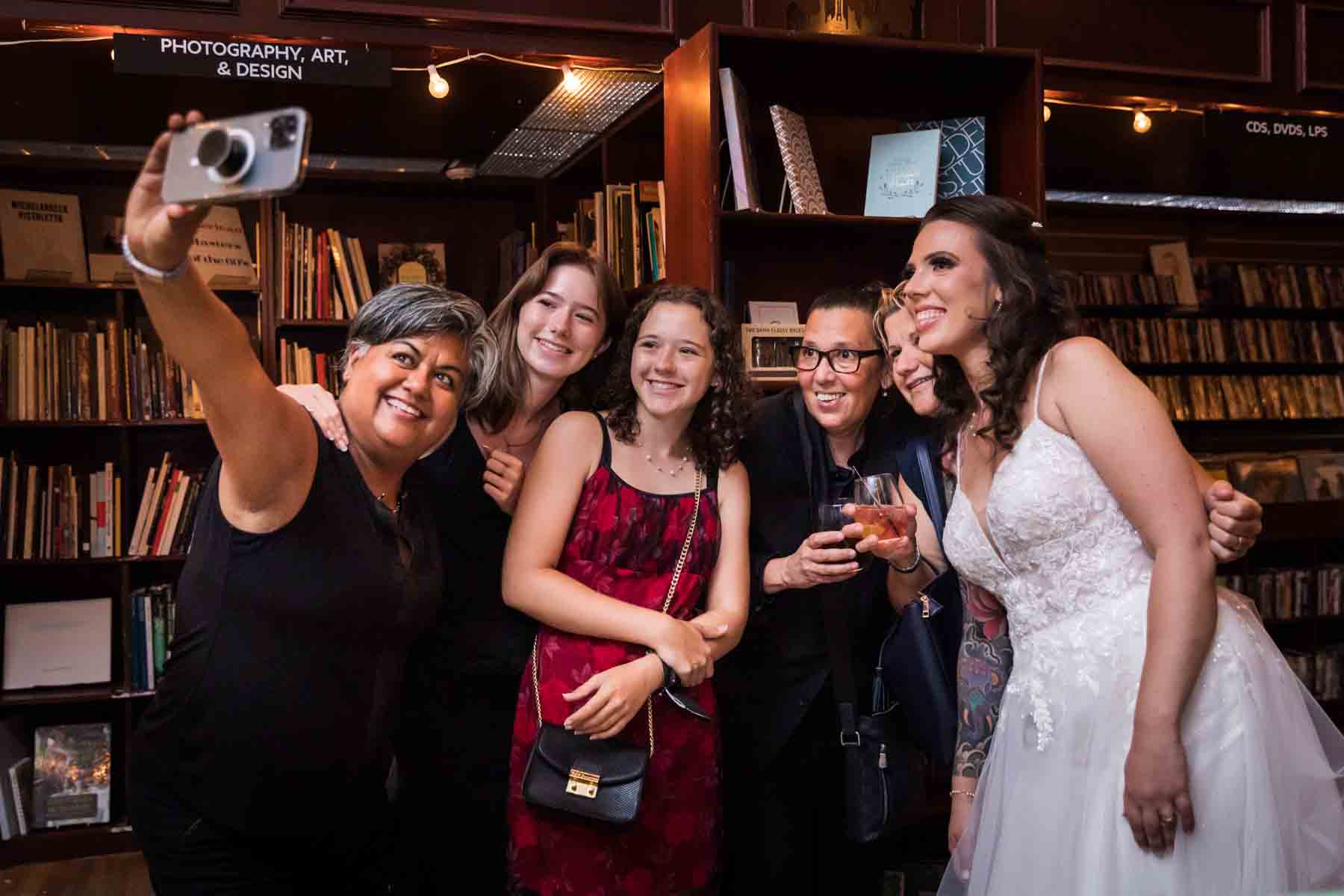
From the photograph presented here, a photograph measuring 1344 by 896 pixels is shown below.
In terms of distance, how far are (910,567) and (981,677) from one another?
0.79 feet

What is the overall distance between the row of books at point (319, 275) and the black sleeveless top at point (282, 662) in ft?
10.7

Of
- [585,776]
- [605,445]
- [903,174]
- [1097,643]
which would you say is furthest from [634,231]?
[1097,643]

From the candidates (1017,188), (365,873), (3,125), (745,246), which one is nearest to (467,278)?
(3,125)

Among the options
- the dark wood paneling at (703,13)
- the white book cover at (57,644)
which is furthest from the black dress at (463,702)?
the white book cover at (57,644)

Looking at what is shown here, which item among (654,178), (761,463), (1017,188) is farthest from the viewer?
(654,178)

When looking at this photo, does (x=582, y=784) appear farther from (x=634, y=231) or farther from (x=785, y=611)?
(x=634, y=231)

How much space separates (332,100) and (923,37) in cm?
203

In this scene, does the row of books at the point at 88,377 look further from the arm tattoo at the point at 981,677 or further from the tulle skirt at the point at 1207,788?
the tulle skirt at the point at 1207,788

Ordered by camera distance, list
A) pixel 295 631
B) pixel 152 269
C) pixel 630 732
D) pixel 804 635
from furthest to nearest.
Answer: pixel 804 635 < pixel 630 732 < pixel 295 631 < pixel 152 269

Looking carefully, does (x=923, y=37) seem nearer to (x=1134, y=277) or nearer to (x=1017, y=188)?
(x=1017, y=188)

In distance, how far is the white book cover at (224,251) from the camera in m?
4.64

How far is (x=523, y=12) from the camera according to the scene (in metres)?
3.21

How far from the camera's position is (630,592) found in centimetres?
208

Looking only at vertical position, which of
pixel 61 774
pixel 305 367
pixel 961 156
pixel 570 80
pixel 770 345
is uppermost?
pixel 570 80
